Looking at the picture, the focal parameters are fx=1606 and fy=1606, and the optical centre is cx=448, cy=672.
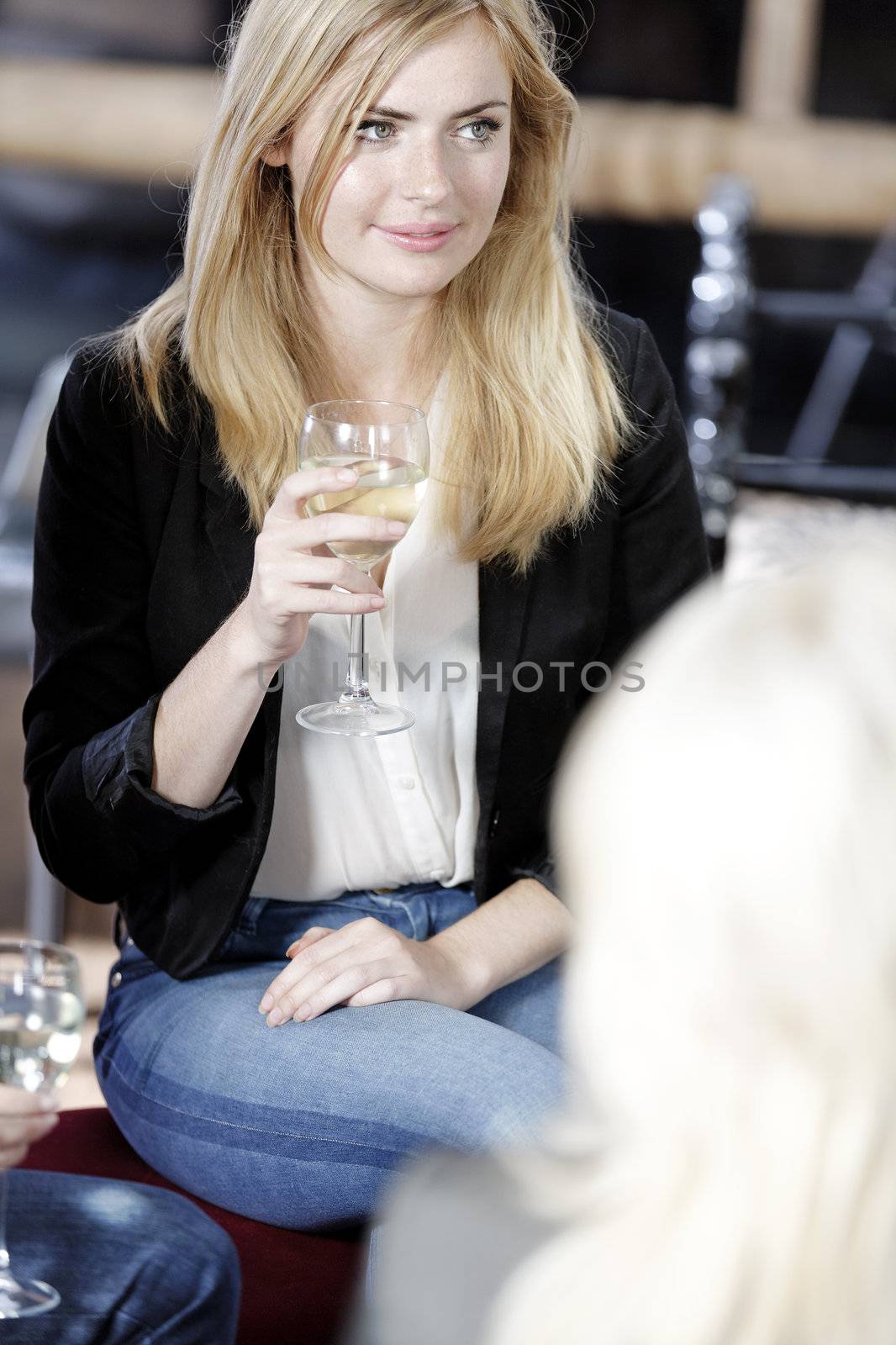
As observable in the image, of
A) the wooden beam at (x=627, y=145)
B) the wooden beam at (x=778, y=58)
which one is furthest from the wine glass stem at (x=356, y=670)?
the wooden beam at (x=778, y=58)

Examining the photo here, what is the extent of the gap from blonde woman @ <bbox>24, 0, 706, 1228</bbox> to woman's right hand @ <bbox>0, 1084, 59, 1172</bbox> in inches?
14.8

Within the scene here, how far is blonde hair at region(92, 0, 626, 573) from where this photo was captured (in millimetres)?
1439

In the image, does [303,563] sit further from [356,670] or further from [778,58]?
[778,58]

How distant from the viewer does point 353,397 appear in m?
1.61

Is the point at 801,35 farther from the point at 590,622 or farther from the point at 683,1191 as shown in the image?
the point at 683,1191

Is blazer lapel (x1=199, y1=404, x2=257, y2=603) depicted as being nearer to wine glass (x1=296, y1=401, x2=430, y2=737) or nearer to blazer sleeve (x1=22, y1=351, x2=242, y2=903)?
blazer sleeve (x1=22, y1=351, x2=242, y2=903)

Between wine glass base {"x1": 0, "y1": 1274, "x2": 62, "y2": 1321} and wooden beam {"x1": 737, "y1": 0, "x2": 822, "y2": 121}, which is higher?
wooden beam {"x1": 737, "y1": 0, "x2": 822, "y2": 121}

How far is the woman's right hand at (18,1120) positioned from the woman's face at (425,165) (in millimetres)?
835

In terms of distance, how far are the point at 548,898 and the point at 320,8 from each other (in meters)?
0.83

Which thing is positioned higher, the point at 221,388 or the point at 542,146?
the point at 542,146

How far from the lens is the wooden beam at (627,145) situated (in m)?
4.88

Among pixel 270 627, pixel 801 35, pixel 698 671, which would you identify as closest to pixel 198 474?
pixel 270 627

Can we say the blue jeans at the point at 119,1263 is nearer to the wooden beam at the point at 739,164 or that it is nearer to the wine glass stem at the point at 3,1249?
the wine glass stem at the point at 3,1249

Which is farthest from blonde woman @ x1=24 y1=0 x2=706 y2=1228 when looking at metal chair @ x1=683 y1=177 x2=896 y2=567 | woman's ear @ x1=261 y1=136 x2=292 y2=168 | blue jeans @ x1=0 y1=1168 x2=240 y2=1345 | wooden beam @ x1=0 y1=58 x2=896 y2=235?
wooden beam @ x1=0 y1=58 x2=896 y2=235
